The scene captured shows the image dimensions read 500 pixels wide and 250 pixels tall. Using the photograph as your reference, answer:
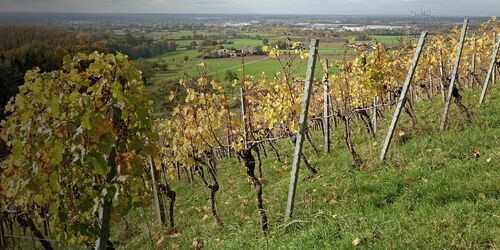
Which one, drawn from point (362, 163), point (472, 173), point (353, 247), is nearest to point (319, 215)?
point (353, 247)

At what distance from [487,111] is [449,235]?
638 centimetres

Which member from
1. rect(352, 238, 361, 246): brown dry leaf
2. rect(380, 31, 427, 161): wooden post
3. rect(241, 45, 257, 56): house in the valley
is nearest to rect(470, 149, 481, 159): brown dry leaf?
rect(380, 31, 427, 161): wooden post

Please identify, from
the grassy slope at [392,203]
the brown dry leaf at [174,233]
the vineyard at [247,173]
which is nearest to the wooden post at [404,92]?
the vineyard at [247,173]

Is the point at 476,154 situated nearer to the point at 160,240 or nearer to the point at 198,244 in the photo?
the point at 198,244

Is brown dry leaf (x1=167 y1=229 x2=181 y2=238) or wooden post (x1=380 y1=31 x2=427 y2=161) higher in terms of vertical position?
wooden post (x1=380 y1=31 x2=427 y2=161)

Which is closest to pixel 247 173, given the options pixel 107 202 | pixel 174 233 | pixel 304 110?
pixel 304 110

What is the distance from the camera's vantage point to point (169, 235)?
8.14m

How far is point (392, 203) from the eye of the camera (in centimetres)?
542

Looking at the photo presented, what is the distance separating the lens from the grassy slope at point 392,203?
4.29 m

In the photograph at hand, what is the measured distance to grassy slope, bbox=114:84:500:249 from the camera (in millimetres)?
4293

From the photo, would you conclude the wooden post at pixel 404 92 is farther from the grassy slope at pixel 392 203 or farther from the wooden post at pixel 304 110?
the wooden post at pixel 304 110

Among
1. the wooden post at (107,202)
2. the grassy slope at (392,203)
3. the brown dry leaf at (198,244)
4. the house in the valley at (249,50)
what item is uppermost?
the house in the valley at (249,50)

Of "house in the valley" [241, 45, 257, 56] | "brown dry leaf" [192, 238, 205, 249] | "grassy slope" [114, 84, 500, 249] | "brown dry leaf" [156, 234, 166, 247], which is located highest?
"house in the valley" [241, 45, 257, 56]

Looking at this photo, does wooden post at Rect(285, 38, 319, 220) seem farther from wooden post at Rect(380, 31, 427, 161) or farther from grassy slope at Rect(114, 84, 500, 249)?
wooden post at Rect(380, 31, 427, 161)
